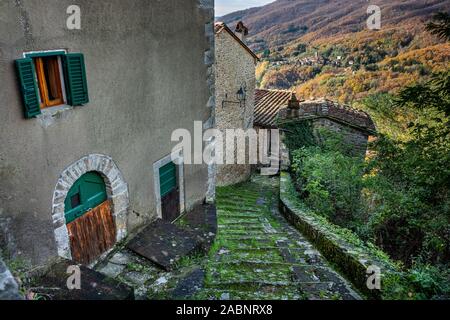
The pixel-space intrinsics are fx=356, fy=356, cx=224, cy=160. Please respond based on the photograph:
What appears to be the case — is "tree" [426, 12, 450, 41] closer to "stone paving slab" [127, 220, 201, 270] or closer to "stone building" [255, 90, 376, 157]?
"stone paving slab" [127, 220, 201, 270]

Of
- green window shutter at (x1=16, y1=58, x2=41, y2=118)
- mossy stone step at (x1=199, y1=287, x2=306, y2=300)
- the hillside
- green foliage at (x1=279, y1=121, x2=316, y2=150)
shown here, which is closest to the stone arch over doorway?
green window shutter at (x1=16, y1=58, x2=41, y2=118)

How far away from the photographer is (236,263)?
6.30 meters

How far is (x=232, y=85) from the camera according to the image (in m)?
14.4

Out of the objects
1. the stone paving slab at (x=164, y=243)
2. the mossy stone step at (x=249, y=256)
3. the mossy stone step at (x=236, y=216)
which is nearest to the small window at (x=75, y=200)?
the stone paving slab at (x=164, y=243)

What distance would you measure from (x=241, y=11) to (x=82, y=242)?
6490 cm

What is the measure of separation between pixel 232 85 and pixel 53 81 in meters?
10.2

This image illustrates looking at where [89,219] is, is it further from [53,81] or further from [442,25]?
[442,25]

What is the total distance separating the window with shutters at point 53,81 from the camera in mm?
4148

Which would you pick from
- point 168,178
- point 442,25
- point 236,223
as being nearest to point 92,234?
point 168,178

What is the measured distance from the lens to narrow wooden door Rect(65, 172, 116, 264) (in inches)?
209

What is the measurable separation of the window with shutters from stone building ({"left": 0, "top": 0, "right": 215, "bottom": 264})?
1cm

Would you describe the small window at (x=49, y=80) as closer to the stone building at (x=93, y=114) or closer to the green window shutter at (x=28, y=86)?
the stone building at (x=93, y=114)

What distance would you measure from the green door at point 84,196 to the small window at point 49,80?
1.25 metres
